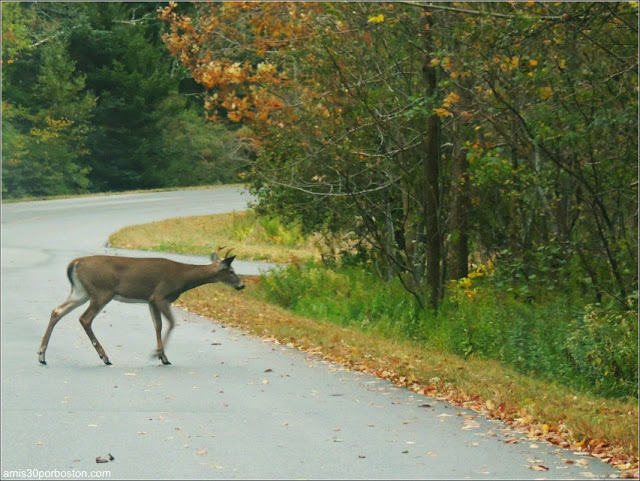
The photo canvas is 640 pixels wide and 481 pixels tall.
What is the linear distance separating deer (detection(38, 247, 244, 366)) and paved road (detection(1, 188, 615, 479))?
62 centimetres

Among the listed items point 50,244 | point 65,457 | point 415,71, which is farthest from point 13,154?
point 65,457

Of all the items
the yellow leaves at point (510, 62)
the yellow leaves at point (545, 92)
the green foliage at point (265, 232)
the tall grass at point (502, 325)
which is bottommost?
the green foliage at point (265, 232)

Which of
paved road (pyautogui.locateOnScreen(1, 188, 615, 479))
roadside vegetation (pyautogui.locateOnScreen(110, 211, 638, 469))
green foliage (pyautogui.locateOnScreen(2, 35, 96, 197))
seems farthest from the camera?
green foliage (pyautogui.locateOnScreen(2, 35, 96, 197))

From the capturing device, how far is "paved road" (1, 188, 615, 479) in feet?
31.8

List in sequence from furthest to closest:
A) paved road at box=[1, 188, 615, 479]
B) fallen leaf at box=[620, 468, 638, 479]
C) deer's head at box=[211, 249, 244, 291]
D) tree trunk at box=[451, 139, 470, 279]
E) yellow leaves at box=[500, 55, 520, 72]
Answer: tree trunk at box=[451, 139, 470, 279] → deer's head at box=[211, 249, 244, 291] → yellow leaves at box=[500, 55, 520, 72] → paved road at box=[1, 188, 615, 479] → fallen leaf at box=[620, 468, 638, 479]

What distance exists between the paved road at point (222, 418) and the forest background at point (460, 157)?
9.54ft

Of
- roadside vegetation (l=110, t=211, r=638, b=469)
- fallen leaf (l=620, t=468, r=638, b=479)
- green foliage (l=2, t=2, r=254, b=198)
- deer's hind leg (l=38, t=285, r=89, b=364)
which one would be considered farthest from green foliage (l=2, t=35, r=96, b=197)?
fallen leaf (l=620, t=468, r=638, b=479)

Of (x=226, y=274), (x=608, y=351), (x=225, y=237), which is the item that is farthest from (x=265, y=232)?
(x=608, y=351)

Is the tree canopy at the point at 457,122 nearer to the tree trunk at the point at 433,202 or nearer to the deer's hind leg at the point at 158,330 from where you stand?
the tree trunk at the point at 433,202

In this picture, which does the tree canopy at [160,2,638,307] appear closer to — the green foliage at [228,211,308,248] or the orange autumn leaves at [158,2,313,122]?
the orange autumn leaves at [158,2,313,122]

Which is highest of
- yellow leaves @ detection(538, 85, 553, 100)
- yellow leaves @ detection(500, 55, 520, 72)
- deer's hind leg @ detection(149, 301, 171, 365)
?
yellow leaves @ detection(500, 55, 520, 72)

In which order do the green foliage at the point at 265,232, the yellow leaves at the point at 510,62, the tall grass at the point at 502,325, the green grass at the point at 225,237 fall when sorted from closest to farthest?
the yellow leaves at the point at 510,62 → the tall grass at the point at 502,325 → the green grass at the point at 225,237 → the green foliage at the point at 265,232

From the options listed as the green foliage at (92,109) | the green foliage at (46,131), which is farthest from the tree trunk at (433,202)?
the green foliage at (46,131)

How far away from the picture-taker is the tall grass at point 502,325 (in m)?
14.5
